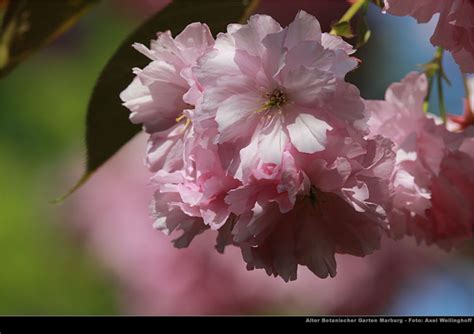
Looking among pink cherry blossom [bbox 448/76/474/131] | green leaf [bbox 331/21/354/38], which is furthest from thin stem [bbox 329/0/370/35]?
pink cherry blossom [bbox 448/76/474/131]

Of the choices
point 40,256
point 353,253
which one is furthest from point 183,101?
point 40,256

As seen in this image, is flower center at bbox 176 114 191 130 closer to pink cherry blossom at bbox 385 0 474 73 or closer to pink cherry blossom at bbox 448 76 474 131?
pink cherry blossom at bbox 385 0 474 73

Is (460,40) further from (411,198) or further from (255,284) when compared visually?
(255,284)

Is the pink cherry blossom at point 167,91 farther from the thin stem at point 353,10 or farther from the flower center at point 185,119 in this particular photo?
the thin stem at point 353,10

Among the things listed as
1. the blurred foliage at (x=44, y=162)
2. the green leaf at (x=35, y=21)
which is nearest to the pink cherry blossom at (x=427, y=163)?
the green leaf at (x=35, y=21)

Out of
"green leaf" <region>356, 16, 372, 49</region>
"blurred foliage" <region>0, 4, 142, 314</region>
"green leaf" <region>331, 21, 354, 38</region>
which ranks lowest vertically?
"blurred foliage" <region>0, 4, 142, 314</region>

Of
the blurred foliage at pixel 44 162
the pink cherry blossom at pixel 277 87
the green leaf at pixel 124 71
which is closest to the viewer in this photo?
the pink cherry blossom at pixel 277 87

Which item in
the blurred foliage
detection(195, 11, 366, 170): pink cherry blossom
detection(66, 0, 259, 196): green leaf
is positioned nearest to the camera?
detection(195, 11, 366, 170): pink cherry blossom
